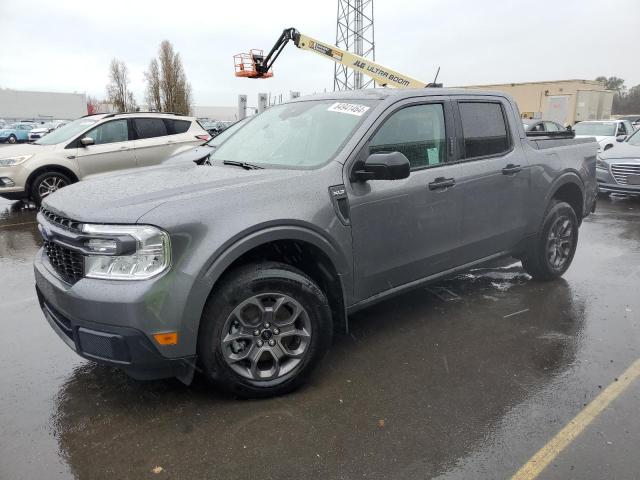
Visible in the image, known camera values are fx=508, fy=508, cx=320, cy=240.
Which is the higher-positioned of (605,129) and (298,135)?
(298,135)

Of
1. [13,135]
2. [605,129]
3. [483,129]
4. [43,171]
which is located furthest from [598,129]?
[13,135]

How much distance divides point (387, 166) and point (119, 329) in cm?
174

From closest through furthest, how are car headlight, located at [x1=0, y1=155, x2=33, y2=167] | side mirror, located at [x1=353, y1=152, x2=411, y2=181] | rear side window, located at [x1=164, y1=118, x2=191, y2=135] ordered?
side mirror, located at [x1=353, y1=152, x2=411, y2=181] < car headlight, located at [x1=0, y1=155, x2=33, y2=167] < rear side window, located at [x1=164, y1=118, x2=191, y2=135]

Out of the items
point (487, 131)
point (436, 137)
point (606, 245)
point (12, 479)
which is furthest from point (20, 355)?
point (606, 245)

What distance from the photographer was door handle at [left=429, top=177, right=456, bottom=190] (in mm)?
3643

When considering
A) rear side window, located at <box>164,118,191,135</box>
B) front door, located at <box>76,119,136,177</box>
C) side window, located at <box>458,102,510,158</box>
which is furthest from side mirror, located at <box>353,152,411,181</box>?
rear side window, located at <box>164,118,191,135</box>

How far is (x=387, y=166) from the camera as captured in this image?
3.05 metres

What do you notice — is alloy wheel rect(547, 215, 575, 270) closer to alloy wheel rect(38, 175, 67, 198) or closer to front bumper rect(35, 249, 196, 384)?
front bumper rect(35, 249, 196, 384)

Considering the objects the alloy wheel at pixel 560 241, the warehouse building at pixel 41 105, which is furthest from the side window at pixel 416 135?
the warehouse building at pixel 41 105

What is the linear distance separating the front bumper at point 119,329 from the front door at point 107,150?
286 inches

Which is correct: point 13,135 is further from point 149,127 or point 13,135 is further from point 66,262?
point 66,262

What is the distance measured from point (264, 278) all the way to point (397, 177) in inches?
40.4

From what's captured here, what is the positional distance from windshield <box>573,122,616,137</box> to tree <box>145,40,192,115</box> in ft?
153

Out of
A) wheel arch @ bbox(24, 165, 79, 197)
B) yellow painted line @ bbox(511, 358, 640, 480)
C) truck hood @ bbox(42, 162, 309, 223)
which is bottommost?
yellow painted line @ bbox(511, 358, 640, 480)
